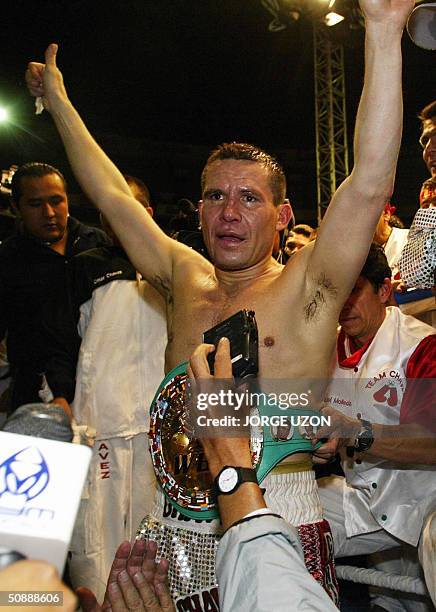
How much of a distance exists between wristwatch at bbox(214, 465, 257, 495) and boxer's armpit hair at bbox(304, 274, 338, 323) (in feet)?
2.48

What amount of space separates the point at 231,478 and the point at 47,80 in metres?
1.61

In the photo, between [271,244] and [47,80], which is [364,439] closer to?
[271,244]

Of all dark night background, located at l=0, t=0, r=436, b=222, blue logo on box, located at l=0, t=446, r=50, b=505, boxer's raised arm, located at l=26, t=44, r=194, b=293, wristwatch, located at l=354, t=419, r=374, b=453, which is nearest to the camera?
blue logo on box, located at l=0, t=446, r=50, b=505

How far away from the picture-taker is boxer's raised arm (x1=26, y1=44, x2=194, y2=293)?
1842 mm

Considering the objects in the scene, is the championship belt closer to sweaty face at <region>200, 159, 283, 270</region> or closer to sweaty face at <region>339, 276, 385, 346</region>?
sweaty face at <region>200, 159, 283, 270</region>

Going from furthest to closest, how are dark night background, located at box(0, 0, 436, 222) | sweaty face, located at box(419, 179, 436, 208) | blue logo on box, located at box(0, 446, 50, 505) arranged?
dark night background, located at box(0, 0, 436, 222)
sweaty face, located at box(419, 179, 436, 208)
blue logo on box, located at box(0, 446, 50, 505)

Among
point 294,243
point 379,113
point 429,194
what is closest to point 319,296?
point 379,113

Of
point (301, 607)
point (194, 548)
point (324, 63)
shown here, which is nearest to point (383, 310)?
point (194, 548)

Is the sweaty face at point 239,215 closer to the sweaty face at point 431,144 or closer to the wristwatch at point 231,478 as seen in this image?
the sweaty face at point 431,144

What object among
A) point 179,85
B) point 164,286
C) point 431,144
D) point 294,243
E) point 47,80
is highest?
point 179,85

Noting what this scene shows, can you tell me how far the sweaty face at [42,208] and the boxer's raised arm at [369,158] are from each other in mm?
1289
